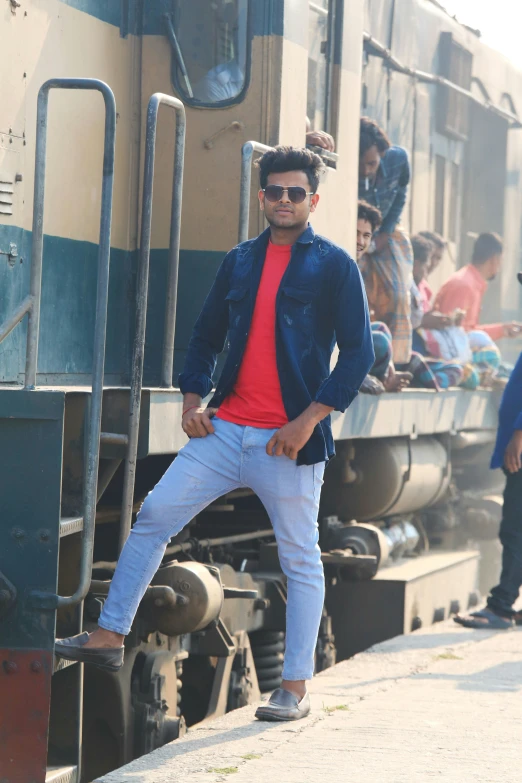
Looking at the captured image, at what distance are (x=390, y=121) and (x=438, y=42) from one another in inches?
49.4

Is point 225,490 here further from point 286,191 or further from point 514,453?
point 514,453

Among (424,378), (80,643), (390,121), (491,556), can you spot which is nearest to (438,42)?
(390,121)

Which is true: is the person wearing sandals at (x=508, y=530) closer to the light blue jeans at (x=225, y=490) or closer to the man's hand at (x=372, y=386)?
the man's hand at (x=372, y=386)

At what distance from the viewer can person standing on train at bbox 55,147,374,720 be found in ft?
12.5

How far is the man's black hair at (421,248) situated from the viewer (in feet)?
28.3

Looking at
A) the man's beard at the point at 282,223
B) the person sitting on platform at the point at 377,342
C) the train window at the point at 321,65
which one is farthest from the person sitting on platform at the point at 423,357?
the man's beard at the point at 282,223

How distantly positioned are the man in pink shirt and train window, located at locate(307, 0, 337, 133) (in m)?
3.59

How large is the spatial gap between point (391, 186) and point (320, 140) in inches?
65.3

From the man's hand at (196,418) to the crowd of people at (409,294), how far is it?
170cm

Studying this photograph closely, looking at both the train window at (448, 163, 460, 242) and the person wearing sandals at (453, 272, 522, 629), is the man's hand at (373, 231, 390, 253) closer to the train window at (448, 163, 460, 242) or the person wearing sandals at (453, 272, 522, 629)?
the person wearing sandals at (453, 272, 522, 629)

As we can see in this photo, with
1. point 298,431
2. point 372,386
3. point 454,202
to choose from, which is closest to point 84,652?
Result: point 298,431

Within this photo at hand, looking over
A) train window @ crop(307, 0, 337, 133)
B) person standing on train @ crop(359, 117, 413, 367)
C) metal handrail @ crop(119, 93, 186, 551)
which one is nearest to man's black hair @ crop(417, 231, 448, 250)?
person standing on train @ crop(359, 117, 413, 367)

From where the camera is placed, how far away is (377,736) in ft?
13.4

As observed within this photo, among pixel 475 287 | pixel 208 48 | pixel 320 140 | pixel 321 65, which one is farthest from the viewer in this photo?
pixel 475 287
